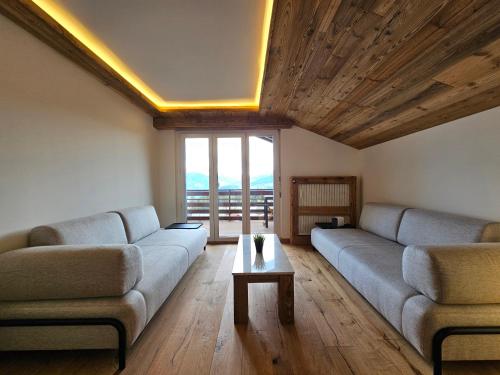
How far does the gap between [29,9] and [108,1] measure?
0.54 m

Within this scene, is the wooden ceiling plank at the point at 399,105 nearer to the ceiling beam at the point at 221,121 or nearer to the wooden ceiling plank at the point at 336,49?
the wooden ceiling plank at the point at 336,49

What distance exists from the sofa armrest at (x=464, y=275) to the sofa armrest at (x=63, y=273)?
1881mm

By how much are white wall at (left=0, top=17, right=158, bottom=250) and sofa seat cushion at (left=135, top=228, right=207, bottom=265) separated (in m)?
0.61

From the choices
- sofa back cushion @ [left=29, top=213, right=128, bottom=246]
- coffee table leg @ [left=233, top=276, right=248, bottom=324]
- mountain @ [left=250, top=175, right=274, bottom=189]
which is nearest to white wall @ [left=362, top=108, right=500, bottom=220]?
mountain @ [left=250, top=175, right=274, bottom=189]

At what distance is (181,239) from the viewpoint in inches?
117

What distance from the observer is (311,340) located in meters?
1.70

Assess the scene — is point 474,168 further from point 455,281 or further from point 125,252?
point 125,252

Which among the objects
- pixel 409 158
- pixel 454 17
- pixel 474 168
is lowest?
pixel 474 168

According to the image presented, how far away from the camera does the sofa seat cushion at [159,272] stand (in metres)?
1.74

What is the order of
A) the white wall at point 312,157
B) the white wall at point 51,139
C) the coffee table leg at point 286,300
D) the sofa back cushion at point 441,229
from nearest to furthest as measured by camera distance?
1. the white wall at point 51,139
2. the sofa back cushion at point 441,229
3. the coffee table leg at point 286,300
4. the white wall at point 312,157

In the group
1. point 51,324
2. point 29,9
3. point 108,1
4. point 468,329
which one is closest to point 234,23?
point 108,1

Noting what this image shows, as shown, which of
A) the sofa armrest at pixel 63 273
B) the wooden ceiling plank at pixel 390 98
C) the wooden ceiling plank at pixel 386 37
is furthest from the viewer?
the wooden ceiling plank at pixel 390 98

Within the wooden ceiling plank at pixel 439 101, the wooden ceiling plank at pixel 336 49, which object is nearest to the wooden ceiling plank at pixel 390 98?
the wooden ceiling plank at pixel 439 101

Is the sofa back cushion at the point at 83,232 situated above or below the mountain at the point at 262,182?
below
